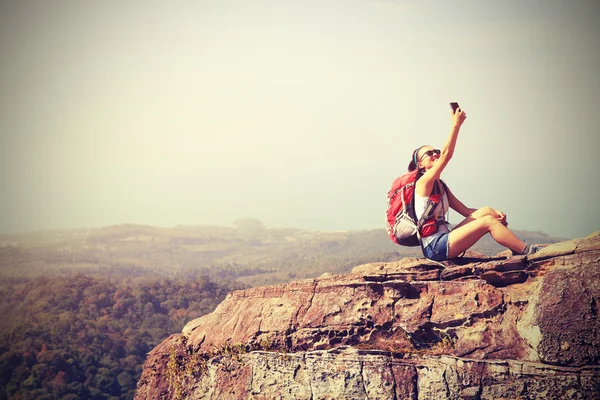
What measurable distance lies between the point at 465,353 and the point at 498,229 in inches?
88.6

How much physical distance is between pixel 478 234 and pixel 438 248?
2.47ft

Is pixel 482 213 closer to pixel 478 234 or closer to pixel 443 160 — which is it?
pixel 478 234

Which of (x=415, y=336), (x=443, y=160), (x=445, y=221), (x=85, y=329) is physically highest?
(x=443, y=160)

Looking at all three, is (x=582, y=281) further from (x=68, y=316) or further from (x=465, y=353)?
(x=68, y=316)

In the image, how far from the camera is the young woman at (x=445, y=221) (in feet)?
32.1

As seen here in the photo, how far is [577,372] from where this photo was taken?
28.4ft

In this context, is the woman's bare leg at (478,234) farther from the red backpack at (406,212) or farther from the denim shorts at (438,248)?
the red backpack at (406,212)

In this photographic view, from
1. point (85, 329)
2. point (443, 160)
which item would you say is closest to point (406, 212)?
point (443, 160)

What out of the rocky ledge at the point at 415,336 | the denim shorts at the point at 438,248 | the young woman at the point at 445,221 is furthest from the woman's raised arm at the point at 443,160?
the rocky ledge at the point at 415,336

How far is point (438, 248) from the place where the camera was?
33.3 ft

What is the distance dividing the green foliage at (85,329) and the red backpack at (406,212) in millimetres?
25051

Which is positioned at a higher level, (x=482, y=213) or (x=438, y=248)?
(x=482, y=213)

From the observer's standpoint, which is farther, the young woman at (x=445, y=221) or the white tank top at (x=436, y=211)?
the white tank top at (x=436, y=211)

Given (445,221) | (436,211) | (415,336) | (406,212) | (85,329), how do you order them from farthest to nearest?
1. (85,329)
2. (445,221)
3. (406,212)
4. (436,211)
5. (415,336)
